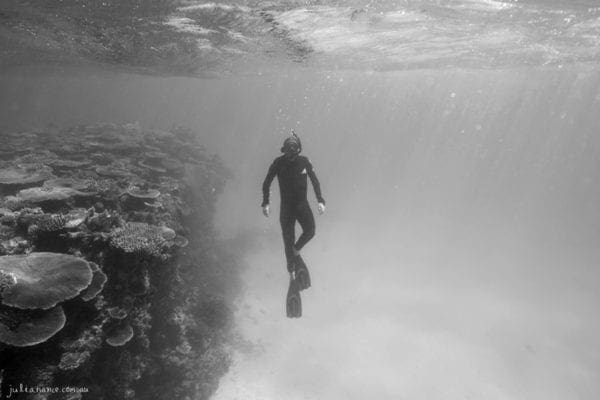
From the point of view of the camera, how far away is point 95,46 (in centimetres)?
2136

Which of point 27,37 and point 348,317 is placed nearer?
point 348,317

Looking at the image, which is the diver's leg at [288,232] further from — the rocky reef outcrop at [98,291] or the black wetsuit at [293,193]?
the rocky reef outcrop at [98,291]

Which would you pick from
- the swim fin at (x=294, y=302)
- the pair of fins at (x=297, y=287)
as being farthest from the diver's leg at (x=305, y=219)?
the swim fin at (x=294, y=302)

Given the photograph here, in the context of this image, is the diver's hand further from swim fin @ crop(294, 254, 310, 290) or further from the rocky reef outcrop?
the rocky reef outcrop

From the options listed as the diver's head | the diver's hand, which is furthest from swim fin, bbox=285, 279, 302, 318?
the diver's head

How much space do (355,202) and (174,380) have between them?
50.5 m

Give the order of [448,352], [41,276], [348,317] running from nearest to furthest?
[41,276]
[448,352]
[348,317]

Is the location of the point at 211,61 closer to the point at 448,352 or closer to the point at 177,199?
the point at 177,199

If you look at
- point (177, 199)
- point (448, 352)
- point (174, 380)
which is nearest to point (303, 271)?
point (174, 380)

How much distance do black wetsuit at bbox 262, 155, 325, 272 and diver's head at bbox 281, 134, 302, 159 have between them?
0.93 feet

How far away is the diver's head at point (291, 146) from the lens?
741 cm

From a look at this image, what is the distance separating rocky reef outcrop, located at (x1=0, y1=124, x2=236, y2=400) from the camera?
4914mm

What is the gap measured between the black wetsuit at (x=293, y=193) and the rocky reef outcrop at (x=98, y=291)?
2.48 m

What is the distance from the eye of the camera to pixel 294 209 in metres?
8.07
